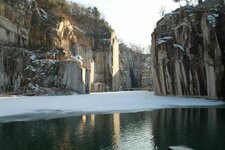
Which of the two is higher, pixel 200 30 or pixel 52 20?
pixel 52 20

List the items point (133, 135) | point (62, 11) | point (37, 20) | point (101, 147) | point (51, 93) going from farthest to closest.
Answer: point (62, 11)
point (37, 20)
point (51, 93)
point (133, 135)
point (101, 147)

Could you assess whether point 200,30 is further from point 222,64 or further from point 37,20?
point 37,20

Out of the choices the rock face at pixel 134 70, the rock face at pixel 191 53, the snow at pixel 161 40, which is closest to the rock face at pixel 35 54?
the snow at pixel 161 40

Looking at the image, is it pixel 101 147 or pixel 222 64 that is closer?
pixel 101 147

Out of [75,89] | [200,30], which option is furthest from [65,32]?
[200,30]

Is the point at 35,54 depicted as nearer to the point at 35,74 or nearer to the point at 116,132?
the point at 35,74

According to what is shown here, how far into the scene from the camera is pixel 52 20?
63000 millimetres

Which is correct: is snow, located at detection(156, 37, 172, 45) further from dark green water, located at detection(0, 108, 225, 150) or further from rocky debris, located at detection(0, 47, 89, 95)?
dark green water, located at detection(0, 108, 225, 150)

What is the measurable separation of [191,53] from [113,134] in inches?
1143

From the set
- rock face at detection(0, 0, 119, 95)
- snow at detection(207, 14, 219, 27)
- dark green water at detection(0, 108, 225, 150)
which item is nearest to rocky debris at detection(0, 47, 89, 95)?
rock face at detection(0, 0, 119, 95)

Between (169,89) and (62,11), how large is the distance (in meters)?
36.8

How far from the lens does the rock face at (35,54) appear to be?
52156 mm

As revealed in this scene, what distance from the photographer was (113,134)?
16719mm

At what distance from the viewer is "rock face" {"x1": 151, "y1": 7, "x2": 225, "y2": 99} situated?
3988 cm
